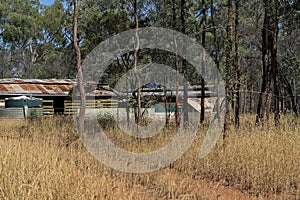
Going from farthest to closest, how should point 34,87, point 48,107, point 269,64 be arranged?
point 48,107 < point 34,87 < point 269,64

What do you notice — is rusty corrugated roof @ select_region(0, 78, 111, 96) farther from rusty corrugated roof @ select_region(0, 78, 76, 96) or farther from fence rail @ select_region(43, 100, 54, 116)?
fence rail @ select_region(43, 100, 54, 116)

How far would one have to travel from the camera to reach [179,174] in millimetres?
6590

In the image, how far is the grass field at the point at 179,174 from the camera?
4.71 m

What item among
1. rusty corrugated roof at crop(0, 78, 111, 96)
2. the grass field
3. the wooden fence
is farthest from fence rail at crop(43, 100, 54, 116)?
the grass field

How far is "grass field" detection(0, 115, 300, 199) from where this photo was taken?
15.5ft

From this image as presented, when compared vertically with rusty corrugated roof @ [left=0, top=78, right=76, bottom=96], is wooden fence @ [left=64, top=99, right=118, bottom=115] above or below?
below

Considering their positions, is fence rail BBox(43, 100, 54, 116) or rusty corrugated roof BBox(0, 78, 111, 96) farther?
fence rail BBox(43, 100, 54, 116)

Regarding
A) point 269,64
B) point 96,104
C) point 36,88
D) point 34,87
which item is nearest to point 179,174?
point 269,64

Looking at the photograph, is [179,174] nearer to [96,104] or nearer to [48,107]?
[96,104]

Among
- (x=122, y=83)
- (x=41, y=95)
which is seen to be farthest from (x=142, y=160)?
(x=41, y=95)

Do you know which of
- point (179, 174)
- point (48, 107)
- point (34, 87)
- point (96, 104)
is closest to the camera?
point (179, 174)

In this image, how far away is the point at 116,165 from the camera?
6.73 meters

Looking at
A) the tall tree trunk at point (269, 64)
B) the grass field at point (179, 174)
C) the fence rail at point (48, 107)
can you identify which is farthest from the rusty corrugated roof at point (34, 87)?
the grass field at point (179, 174)

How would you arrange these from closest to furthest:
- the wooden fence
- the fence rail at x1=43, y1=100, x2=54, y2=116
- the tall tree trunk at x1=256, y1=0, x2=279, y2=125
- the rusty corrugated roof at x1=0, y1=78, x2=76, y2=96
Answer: the tall tree trunk at x1=256, y1=0, x2=279, y2=125 → the rusty corrugated roof at x1=0, y1=78, x2=76, y2=96 → the fence rail at x1=43, y1=100, x2=54, y2=116 → the wooden fence
